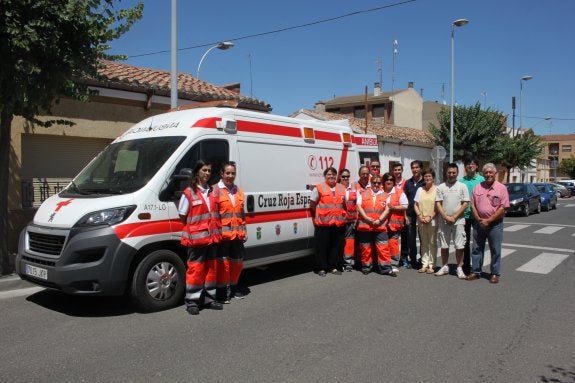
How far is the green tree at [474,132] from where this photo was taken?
29641 mm

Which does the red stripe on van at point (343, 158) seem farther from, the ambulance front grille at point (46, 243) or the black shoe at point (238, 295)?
the ambulance front grille at point (46, 243)

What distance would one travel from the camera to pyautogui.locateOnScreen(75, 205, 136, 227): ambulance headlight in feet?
17.7

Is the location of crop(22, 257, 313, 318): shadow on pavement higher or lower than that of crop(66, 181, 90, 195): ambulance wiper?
lower

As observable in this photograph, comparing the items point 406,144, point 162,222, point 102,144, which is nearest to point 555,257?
point 162,222

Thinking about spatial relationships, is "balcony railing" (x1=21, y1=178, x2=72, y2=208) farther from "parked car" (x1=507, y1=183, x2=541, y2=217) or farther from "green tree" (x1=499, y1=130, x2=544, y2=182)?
"green tree" (x1=499, y1=130, x2=544, y2=182)

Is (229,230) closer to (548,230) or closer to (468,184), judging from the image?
(468,184)

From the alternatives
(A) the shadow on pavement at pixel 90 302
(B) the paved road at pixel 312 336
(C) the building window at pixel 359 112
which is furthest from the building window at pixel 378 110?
(A) the shadow on pavement at pixel 90 302

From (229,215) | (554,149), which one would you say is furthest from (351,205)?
(554,149)

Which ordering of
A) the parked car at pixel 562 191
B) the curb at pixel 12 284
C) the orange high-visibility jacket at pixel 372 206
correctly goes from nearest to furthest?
the curb at pixel 12 284 < the orange high-visibility jacket at pixel 372 206 < the parked car at pixel 562 191

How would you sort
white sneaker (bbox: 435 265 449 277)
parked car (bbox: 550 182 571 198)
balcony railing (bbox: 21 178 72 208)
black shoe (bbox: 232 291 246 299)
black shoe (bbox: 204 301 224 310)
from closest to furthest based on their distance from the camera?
black shoe (bbox: 204 301 224 310) → black shoe (bbox: 232 291 246 299) → white sneaker (bbox: 435 265 449 277) → balcony railing (bbox: 21 178 72 208) → parked car (bbox: 550 182 571 198)

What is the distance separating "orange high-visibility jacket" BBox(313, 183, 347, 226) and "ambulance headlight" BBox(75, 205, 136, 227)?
318cm

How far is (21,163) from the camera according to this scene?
1016 cm

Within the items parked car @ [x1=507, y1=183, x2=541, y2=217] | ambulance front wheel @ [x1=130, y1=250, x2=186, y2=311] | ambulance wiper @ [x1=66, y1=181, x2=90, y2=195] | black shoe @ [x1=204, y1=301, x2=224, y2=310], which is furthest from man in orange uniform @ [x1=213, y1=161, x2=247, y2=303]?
parked car @ [x1=507, y1=183, x2=541, y2=217]

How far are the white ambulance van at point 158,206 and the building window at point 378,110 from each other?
122 feet
